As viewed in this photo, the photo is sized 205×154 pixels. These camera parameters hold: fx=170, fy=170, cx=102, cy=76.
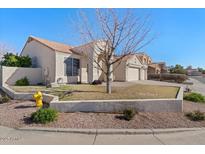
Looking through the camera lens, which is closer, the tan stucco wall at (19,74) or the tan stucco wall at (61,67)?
the tan stucco wall at (19,74)

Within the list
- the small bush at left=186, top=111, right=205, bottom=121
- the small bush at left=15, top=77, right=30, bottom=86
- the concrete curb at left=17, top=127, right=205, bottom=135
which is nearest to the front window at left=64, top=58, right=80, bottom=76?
the small bush at left=15, top=77, right=30, bottom=86

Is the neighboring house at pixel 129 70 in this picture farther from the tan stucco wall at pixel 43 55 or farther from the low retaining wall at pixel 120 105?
the low retaining wall at pixel 120 105

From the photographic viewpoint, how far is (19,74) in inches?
587

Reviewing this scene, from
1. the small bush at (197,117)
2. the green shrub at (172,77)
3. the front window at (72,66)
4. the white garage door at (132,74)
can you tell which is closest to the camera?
the small bush at (197,117)

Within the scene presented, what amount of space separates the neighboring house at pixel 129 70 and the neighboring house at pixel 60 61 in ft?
11.5

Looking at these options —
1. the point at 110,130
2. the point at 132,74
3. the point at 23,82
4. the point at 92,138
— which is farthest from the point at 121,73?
the point at 92,138

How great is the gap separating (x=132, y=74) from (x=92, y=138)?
67.4 ft

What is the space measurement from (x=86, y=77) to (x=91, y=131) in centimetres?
1297

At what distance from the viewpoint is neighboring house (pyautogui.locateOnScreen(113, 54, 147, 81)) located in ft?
69.9

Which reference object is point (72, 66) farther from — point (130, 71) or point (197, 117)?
point (197, 117)

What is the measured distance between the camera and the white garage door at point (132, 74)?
23172 mm

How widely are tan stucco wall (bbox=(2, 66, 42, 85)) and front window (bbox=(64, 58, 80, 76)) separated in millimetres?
2539

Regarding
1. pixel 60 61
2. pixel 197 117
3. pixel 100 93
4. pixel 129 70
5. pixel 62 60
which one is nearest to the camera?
pixel 197 117

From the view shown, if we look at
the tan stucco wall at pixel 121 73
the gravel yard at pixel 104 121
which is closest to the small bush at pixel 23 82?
the gravel yard at pixel 104 121
